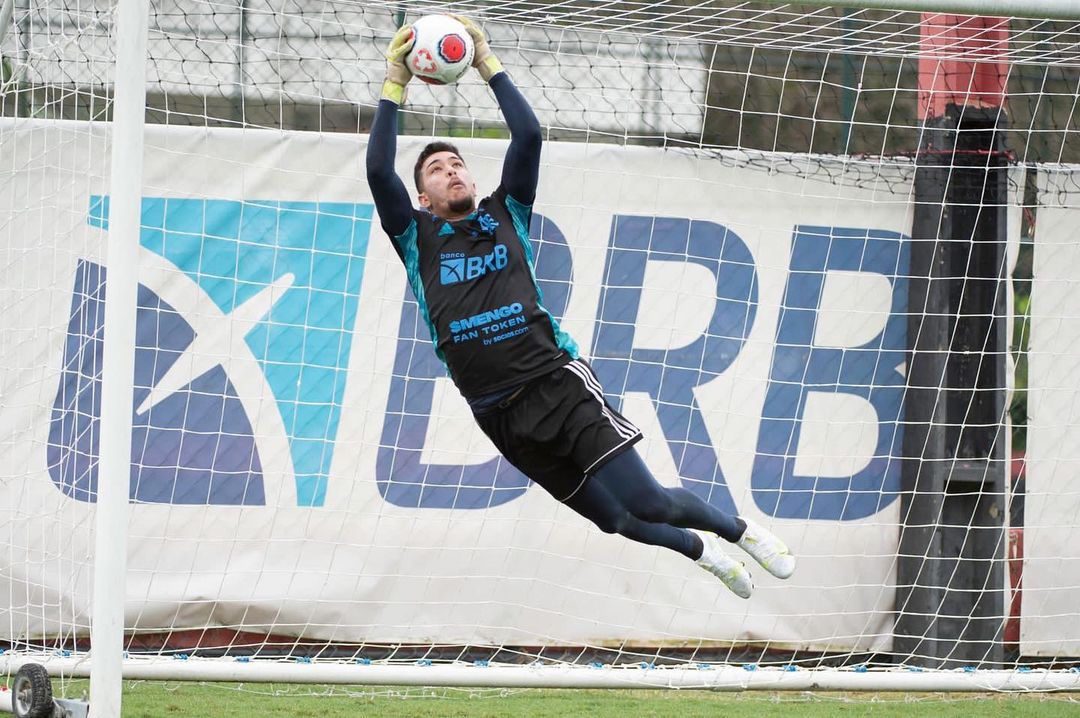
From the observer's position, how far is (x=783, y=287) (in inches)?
271

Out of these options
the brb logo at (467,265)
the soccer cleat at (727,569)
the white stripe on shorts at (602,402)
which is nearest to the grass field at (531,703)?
the soccer cleat at (727,569)

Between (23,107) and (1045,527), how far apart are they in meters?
6.06

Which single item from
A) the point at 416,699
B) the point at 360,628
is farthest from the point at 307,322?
the point at 416,699

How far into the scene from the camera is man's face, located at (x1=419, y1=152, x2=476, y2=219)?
14.3 ft

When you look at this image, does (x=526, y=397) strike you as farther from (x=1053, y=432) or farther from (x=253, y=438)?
(x=1053, y=432)

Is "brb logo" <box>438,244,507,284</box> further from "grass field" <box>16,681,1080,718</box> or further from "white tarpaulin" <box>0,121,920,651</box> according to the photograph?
"white tarpaulin" <box>0,121,920,651</box>

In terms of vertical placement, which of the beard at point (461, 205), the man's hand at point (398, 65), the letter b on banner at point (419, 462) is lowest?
the letter b on banner at point (419, 462)

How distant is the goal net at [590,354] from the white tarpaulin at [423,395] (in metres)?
0.02

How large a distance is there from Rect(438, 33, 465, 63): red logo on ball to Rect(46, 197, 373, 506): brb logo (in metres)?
2.64

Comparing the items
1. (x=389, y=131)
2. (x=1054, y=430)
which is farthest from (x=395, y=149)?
(x=1054, y=430)

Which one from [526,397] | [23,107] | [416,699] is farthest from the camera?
[23,107]

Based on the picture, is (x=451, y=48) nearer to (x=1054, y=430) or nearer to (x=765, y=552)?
(x=765, y=552)

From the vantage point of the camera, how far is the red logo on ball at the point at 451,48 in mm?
4113

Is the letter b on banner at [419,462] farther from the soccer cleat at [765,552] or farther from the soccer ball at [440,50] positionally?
the soccer ball at [440,50]
